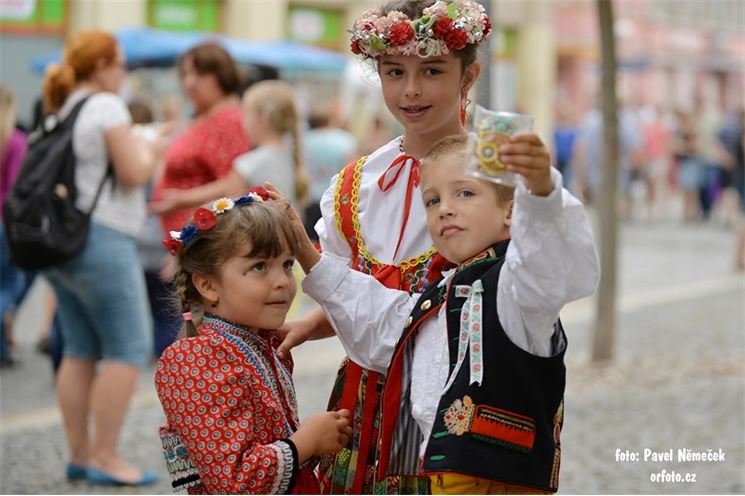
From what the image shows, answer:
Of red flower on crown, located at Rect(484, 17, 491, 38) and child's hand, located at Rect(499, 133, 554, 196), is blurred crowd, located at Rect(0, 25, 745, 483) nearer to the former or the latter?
red flower on crown, located at Rect(484, 17, 491, 38)

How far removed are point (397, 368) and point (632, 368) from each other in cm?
591

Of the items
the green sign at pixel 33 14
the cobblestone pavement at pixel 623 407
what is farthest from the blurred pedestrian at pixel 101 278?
the green sign at pixel 33 14

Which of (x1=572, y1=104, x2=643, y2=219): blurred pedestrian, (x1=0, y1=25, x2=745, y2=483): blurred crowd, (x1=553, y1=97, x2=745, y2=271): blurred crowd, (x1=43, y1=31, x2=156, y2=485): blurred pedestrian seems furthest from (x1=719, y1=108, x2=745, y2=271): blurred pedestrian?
(x1=43, y1=31, x2=156, y2=485): blurred pedestrian

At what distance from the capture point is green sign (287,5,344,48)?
1145 inches

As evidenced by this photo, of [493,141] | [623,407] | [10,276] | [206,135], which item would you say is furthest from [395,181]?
[10,276]

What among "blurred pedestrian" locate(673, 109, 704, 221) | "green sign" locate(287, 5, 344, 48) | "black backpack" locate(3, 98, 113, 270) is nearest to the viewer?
"black backpack" locate(3, 98, 113, 270)

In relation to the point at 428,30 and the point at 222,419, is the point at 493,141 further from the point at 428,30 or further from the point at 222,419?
the point at 222,419

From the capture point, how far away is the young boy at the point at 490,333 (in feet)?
8.81

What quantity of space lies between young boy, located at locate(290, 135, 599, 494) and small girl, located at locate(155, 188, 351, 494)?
26 centimetres

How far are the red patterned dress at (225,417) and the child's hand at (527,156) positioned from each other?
85 cm

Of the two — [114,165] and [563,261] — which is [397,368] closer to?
[563,261]

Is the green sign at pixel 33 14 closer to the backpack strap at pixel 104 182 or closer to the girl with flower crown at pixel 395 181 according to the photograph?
the backpack strap at pixel 104 182

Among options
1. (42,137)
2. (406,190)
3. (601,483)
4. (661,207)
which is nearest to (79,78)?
(42,137)

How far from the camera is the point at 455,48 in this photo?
3.22 m
